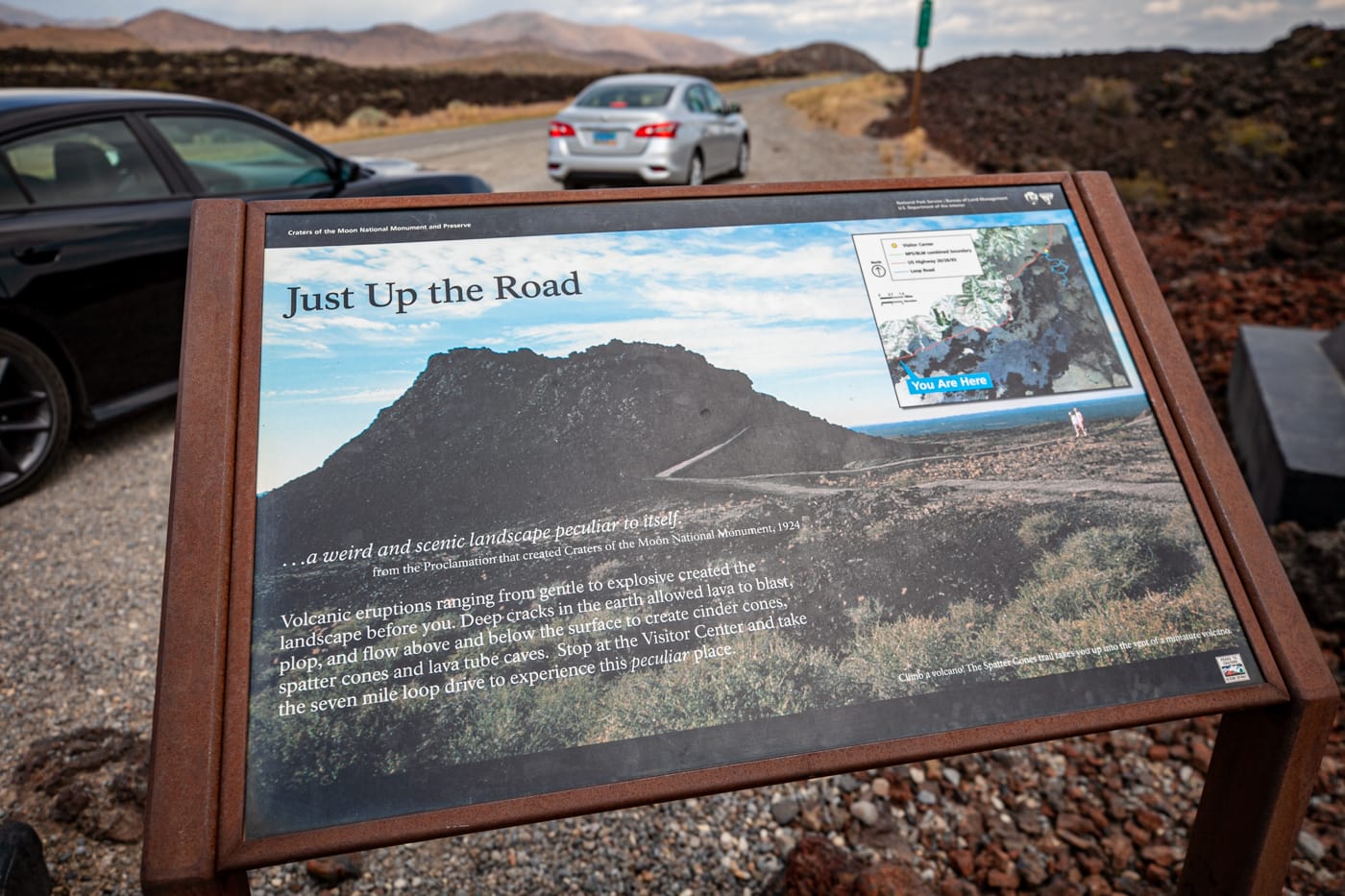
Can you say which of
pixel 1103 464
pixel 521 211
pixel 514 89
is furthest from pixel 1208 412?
pixel 514 89

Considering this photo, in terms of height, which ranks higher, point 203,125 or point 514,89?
point 203,125

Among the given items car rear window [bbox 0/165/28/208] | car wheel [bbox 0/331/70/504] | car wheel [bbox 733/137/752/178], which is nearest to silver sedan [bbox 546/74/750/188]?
car wheel [bbox 733/137/752/178]

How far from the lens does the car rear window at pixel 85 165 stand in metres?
3.52

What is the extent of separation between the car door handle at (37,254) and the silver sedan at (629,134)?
18.7 feet

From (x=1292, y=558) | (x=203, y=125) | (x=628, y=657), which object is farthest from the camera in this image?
(x=203, y=125)

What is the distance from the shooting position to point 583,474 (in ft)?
4.64

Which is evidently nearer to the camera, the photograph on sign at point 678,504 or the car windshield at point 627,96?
the photograph on sign at point 678,504

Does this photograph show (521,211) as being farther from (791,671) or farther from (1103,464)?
(1103,464)

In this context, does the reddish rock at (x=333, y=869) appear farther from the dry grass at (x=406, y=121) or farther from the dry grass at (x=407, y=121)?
the dry grass at (x=407, y=121)

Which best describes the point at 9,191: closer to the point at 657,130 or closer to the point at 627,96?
the point at 657,130

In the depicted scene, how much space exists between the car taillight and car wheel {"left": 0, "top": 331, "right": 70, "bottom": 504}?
19.7 ft

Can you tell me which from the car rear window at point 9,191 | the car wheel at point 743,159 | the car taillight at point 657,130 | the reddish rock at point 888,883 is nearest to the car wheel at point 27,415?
the car rear window at point 9,191

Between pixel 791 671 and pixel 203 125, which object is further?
pixel 203 125

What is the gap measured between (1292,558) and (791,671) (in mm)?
2610
